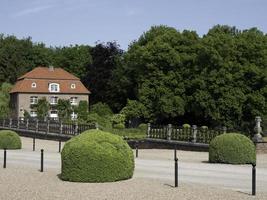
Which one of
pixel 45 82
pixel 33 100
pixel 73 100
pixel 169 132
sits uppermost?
pixel 45 82

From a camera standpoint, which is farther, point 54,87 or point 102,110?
point 54,87

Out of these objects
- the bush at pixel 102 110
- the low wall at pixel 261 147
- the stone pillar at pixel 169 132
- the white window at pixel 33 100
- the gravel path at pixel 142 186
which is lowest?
the gravel path at pixel 142 186

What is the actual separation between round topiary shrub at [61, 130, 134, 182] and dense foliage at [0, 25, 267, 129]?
26794mm

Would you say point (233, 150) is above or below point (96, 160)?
below

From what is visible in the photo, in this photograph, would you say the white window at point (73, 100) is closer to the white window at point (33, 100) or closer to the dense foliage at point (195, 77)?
the white window at point (33, 100)

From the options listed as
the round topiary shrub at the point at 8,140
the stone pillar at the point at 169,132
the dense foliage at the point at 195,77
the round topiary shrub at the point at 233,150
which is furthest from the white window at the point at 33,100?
the round topiary shrub at the point at 233,150

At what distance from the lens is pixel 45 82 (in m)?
87.8

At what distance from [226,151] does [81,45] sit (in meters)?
90.1

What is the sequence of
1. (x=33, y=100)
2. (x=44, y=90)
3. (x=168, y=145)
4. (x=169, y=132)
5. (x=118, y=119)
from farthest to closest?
(x=44, y=90)
(x=33, y=100)
(x=118, y=119)
(x=169, y=132)
(x=168, y=145)

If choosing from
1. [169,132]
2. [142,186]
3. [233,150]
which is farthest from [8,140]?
[142,186]

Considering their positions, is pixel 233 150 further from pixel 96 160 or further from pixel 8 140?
pixel 8 140

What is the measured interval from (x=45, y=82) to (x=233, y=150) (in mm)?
68464

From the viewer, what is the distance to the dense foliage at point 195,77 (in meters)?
51.9

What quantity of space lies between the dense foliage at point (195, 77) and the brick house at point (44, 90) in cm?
998
